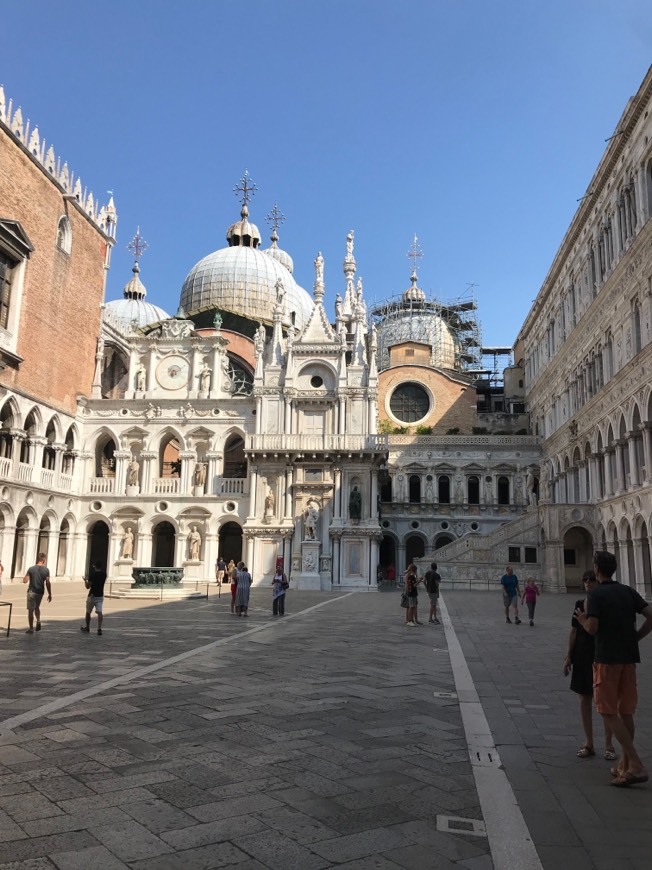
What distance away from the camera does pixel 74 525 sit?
1494 inches

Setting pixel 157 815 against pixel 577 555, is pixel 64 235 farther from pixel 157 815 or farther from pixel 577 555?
pixel 157 815

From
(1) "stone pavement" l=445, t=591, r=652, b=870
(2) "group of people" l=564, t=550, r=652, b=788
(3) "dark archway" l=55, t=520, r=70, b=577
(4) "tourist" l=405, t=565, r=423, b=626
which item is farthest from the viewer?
(3) "dark archway" l=55, t=520, r=70, b=577

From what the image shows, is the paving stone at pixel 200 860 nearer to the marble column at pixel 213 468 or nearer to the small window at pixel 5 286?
the small window at pixel 5 286

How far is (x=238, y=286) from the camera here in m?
52.6

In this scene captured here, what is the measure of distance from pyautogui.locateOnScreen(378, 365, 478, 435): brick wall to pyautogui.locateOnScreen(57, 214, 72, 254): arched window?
22642 mm

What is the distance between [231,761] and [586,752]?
3.00 metres

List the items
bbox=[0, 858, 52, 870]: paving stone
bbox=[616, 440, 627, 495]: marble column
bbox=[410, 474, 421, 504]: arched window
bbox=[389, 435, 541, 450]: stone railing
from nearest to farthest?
bbox=[0, 858, 52, 870]: paving stone, bbox=[616, 440, 627, 495]: marble column, bbox=[389, 435, 541, 450]: stone railing, bbox=[410, 474, 421, 504]: arched window

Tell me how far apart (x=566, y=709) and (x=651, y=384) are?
18.5 m

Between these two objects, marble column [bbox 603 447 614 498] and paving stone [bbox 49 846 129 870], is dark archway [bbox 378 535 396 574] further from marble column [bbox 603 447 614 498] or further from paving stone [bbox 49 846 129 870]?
paving stone [bbox 49 846 129 870]

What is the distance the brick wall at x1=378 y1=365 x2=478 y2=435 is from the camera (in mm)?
49875

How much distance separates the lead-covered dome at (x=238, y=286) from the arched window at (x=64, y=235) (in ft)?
52.2

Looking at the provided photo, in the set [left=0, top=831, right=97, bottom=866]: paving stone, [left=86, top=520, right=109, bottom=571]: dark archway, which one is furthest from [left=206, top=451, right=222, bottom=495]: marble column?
[left=0, top=831, right=97, bottom=866]: paving stone

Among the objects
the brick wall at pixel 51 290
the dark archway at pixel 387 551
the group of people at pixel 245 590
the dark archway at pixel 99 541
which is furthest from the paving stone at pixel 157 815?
the dark archway at pixel 387 551

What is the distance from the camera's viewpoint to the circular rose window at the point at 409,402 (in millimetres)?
50688
